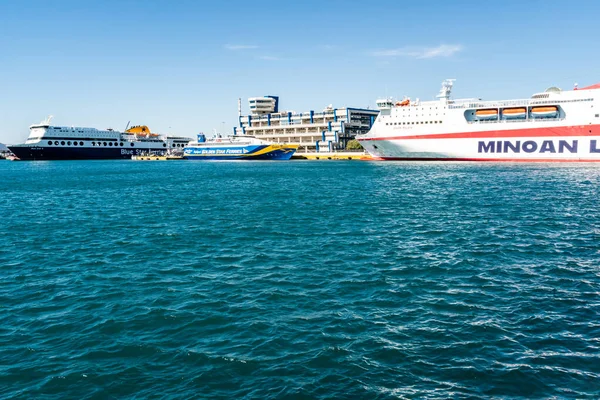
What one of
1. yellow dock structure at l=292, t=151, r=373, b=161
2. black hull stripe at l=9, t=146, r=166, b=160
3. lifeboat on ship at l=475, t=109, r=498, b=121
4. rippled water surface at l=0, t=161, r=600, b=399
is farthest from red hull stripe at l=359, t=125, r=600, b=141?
black hull stripe at l=9, t=146, r=166, b=160

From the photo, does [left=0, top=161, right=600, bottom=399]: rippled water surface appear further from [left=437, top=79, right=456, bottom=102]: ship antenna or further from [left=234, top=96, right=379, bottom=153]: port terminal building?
[left=234, top=96, right=379, bottom=153]: port terminal building

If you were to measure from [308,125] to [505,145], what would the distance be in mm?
92306

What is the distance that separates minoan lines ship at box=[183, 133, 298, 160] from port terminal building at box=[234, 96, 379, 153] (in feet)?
86.3

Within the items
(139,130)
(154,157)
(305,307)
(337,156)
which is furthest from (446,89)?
(139,130)

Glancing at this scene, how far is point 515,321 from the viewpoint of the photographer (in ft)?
40.9

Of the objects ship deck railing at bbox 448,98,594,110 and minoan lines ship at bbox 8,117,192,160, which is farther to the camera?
minoan lines ship at bbox 8,117,192,160

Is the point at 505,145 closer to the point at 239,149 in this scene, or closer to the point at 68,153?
the point at 239,149

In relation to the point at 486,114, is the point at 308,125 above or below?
above

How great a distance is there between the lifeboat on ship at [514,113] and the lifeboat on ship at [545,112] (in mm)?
1588

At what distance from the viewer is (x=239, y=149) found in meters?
136

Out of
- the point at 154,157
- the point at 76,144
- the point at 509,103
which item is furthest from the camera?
the point at 154,157

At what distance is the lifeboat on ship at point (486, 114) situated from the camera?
82750 millimetres

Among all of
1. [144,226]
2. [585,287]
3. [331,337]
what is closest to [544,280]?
[585,287]

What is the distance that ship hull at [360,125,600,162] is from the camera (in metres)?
74.4
